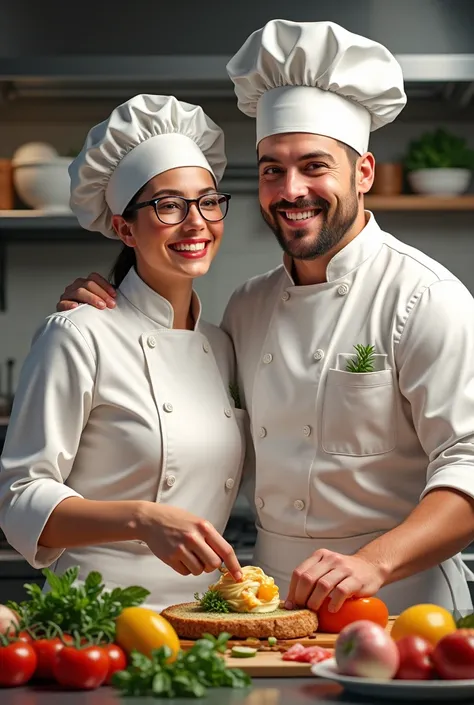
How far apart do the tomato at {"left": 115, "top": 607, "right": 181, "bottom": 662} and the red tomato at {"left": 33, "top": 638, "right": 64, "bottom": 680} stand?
0.08 m

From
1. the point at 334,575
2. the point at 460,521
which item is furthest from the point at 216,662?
the point at 460,521

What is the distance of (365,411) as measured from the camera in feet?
6.39

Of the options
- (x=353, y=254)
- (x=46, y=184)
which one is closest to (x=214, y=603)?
(x=353, y=254)

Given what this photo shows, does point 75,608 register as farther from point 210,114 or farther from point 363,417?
point 210,114

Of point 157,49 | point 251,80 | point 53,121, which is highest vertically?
point 157,49

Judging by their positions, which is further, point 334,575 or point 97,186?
point 97,186

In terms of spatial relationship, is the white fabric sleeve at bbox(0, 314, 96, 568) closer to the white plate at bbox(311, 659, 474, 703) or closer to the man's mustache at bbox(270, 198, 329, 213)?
the man's mustache at bbox(270, 198, 329, 213)

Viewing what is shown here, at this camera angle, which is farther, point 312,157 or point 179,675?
point 312,157

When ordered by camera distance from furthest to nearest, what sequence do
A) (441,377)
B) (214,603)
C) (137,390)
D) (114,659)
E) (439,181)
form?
(439,181) < (137,390) < (441,377) < (214,603) < (114,659)

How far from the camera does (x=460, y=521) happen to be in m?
1.79

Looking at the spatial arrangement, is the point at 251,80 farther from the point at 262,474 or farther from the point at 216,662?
the point at 216,662

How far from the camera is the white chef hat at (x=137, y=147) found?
81.5 inches

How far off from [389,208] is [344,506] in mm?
1743

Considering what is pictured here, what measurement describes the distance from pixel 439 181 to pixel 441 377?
173cm
